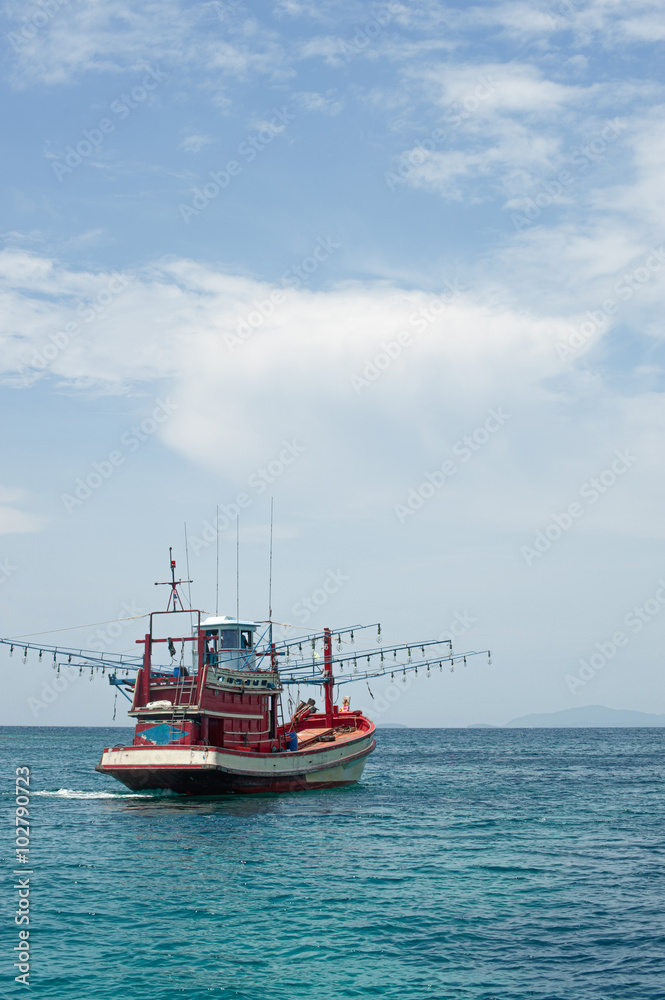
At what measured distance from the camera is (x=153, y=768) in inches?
1598

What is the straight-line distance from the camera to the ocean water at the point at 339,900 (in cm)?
1688

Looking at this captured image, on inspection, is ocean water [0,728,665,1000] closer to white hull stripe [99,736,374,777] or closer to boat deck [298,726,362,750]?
white hull stripe [99,736,374,777]

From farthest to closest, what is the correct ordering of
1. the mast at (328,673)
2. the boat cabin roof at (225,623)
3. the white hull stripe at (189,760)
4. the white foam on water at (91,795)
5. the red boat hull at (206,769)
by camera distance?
1. the mast at (328,673)
2. the boat cabin roof at (225,623)
3. the white foam on water at (91,795)
4. the red boat hull at (206,769)
5. the white hull stripe at (189,760)

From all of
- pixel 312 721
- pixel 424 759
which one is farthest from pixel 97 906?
pixel 424 759

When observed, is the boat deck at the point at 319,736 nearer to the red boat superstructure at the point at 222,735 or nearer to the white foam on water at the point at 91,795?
the red boat superstructure at the point at 222,735

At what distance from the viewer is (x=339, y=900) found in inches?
902

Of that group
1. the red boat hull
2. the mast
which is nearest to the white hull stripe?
the red boat hull

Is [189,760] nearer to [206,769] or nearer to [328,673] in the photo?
[206,769]

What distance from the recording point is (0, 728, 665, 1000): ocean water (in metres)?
16.9

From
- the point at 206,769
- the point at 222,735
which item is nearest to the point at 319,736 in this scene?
the point at 222,735

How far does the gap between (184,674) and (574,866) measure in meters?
23.7

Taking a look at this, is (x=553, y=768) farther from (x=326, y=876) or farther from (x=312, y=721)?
(x=326, y=876)

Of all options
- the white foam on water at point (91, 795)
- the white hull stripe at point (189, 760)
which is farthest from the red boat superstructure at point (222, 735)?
the white foam on water at point (91, 795)

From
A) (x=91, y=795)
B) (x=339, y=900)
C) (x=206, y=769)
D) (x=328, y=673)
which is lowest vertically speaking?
(x=91, y=795)
